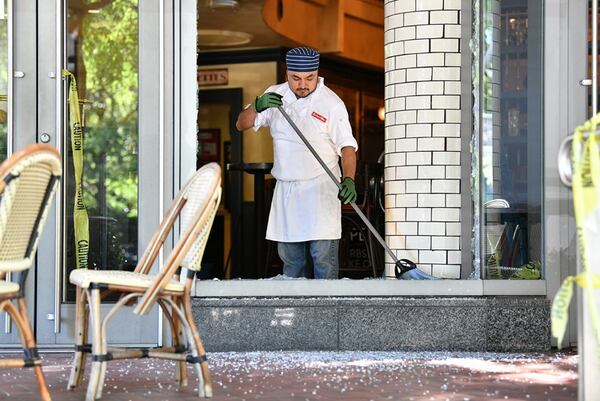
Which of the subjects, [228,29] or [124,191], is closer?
[124,191]

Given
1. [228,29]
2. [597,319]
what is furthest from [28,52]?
[228,29]

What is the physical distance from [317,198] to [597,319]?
3618 mm

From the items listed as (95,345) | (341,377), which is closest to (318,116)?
(341,377)

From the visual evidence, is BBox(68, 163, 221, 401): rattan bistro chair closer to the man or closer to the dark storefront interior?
the man

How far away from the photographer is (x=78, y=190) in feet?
20.8

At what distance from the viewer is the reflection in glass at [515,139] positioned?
6297 mm

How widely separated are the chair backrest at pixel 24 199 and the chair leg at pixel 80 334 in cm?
50

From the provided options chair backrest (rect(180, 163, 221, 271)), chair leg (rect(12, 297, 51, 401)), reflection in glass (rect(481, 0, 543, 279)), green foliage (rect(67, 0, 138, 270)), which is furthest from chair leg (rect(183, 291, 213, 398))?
reflection in glass (rect(481, 0, 543, 279))

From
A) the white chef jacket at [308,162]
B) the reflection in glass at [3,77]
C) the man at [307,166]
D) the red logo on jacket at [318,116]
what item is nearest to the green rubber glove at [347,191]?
the man at [307,166]

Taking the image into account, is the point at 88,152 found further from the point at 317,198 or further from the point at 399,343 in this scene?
the point at 399,343

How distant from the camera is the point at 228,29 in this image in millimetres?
10977

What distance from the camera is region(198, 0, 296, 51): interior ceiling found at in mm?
10250

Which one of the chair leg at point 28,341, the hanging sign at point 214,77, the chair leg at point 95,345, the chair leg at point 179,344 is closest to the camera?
the chair leg at point 28,341

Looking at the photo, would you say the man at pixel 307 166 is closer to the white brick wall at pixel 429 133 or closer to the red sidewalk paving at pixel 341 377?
the white brick wall at pixel 429 133
